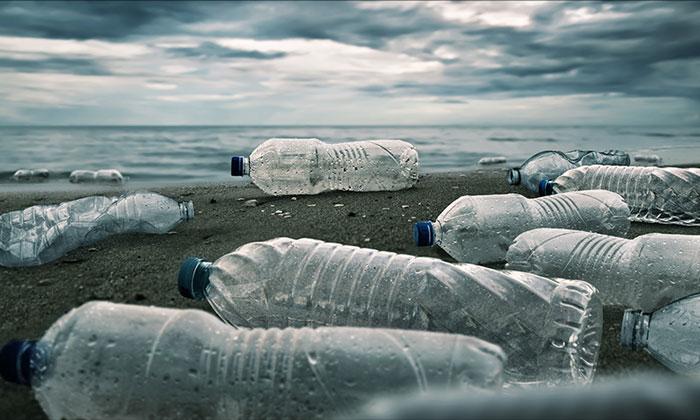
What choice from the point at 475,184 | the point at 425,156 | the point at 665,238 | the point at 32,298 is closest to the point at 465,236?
the point at 665,238

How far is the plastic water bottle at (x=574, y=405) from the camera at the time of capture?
27cm

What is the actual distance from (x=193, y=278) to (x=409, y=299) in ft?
1.82

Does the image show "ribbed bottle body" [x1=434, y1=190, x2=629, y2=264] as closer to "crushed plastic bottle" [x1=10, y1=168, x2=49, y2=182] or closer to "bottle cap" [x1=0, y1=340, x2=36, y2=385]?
"bottle cap" [x1=0, y1=340, x2=36, y2=385]

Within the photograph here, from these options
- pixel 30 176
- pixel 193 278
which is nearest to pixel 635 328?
pixel 193 278

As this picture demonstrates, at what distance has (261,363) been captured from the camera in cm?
113

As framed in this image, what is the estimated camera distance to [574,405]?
286 millimetres

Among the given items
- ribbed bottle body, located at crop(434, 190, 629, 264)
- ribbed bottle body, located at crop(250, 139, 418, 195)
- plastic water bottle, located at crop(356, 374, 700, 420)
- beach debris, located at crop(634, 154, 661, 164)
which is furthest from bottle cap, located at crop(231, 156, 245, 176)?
beach debris, located at crop(634, 154, 661, 164)

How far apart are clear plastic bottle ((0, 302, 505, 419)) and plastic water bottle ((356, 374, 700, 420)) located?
74 cm

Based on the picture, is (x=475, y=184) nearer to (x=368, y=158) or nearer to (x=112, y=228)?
(x=368, y=158)

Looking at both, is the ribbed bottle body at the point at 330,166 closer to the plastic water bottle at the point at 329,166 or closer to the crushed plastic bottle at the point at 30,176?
the plastic water bottle at the point at 329,166

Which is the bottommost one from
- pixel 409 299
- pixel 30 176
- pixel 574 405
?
pixel 30 176

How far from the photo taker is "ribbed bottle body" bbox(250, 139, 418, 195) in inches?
150

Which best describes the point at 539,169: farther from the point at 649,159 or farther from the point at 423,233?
the point at 649,159

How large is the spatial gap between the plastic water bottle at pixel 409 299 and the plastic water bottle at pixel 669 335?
0.08 m
